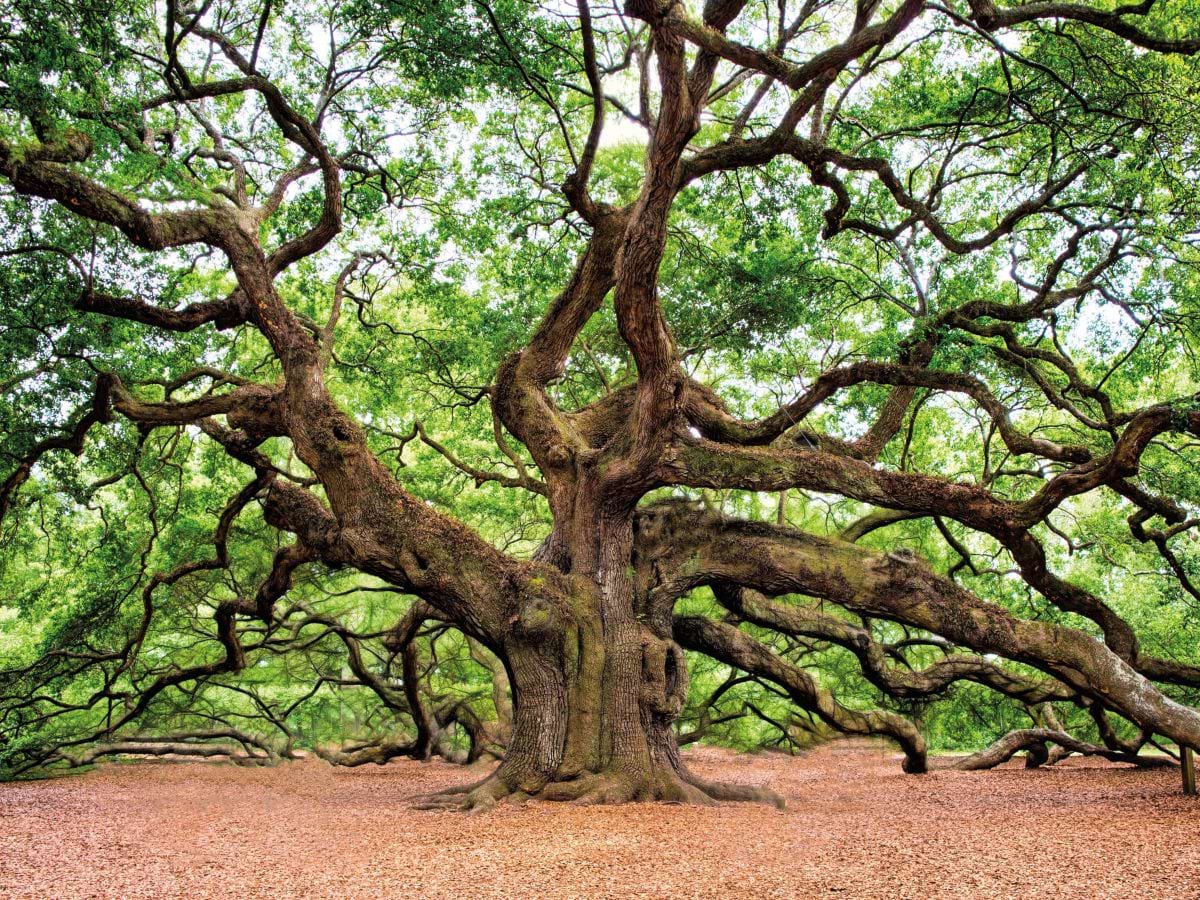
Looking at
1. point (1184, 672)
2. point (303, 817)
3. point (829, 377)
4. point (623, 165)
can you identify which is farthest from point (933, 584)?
point (623, 165)

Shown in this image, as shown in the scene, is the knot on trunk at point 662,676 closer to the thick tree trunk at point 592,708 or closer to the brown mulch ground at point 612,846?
the thick tree trunk at point 592,708

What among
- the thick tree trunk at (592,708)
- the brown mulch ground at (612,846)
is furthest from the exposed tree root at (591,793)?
the brown mulch ground at (612,846)

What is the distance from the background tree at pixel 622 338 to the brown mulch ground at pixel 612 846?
3.21 feet

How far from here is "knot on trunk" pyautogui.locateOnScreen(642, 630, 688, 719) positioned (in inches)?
264

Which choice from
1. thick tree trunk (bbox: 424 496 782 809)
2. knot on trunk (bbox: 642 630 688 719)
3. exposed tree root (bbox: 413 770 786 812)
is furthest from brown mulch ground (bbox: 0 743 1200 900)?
knot on trunk (bbox: 642 630 688 719)

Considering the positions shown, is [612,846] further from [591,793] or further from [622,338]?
[622,338]

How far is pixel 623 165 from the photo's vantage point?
445 inches

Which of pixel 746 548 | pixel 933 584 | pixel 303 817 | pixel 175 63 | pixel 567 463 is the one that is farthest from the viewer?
pixel 567 463

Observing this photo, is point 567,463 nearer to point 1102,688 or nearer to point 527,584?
point 527,584

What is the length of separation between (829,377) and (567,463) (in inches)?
103

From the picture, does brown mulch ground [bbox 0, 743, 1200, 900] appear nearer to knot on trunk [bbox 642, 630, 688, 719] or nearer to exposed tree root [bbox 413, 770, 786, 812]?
exposed tree root [bbox 413, 770, 786, 812]

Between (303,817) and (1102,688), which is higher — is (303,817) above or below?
below

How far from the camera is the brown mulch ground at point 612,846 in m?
3.55

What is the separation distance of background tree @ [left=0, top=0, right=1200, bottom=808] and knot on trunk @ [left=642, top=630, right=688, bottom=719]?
31mm
